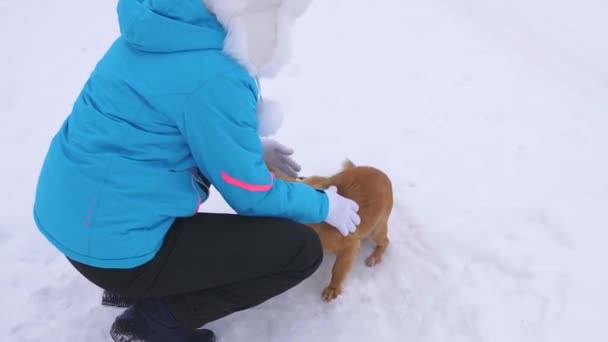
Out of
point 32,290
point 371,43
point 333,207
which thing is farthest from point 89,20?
point 333,207

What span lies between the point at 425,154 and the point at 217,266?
1.55 metres

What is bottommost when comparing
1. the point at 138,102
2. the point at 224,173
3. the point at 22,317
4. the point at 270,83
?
the point at 22,317

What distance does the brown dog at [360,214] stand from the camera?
187 centimetres

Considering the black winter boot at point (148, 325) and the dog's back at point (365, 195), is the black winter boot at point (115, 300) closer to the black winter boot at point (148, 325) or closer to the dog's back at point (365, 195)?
the black winter boot at point (148, 325)

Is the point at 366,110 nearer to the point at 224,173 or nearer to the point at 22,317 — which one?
the point at 224,173

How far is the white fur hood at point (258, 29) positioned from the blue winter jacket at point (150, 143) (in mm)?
43

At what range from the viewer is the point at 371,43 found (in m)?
3.67

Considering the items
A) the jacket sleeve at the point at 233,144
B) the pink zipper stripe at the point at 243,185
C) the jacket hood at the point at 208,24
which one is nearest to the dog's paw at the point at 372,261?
the jacket sleeve at the point at 233,144

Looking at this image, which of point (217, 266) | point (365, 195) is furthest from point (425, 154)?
point (217, 266)

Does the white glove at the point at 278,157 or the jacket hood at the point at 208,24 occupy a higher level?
the jacket hood at the point at 208,24

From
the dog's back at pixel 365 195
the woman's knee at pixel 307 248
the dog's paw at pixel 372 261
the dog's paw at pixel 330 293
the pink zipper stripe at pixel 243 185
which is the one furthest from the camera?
the dog's paw at pixel 372 261

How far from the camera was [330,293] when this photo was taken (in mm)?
1987

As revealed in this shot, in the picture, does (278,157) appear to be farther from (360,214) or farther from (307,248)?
(307,248)

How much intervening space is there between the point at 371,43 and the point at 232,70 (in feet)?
8.57
